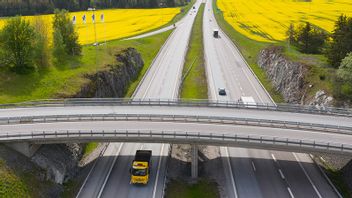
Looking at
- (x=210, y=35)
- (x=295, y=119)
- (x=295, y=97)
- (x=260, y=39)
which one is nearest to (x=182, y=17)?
(x=210, y=35)

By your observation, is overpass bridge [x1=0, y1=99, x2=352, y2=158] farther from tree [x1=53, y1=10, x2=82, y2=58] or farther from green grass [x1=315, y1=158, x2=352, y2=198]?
tree [x1=53, y1=10, x2=82, y2=58]

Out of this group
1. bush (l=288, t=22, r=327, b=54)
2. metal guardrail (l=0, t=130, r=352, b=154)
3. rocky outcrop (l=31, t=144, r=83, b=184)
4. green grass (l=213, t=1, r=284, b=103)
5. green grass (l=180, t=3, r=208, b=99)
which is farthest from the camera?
bush (l=288, t=22, r=327, b=54)

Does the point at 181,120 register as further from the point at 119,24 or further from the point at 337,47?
the point at 119,24

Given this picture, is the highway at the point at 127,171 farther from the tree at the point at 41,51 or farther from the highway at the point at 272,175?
the tree at the point at 41,51

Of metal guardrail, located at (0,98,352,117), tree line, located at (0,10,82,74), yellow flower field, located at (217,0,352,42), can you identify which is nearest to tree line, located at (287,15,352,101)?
metal guardrail, located at (0,98,352,117)

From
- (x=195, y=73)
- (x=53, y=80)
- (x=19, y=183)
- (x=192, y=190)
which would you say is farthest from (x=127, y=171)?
(x=195, y=73)

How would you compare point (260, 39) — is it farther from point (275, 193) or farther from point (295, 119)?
point (275, 193)

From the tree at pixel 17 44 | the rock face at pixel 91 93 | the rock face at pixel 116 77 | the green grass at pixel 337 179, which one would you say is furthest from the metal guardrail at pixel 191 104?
the tree at pixel 17 44
